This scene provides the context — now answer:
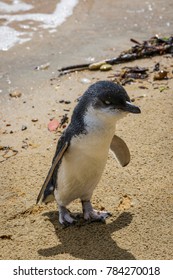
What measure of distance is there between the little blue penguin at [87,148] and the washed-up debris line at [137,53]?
2399 millimetres

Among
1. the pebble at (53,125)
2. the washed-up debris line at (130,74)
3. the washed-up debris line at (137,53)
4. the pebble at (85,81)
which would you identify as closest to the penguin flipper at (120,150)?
the pebble at (53,125)

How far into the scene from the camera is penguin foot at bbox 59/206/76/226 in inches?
136

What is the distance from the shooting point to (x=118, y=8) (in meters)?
8.02

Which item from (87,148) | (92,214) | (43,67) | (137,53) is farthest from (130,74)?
(87,148)

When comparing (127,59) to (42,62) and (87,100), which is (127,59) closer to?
(42,62)

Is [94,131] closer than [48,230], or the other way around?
[94,131]

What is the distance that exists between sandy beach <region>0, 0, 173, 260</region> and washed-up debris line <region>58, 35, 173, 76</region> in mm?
98

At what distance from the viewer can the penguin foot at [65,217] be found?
11.3 ft

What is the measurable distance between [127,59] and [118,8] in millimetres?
2256

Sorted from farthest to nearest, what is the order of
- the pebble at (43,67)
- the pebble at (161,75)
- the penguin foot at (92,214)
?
the pebble at (43,67), the pebble at (161,75), the penguin foot at (92,214)

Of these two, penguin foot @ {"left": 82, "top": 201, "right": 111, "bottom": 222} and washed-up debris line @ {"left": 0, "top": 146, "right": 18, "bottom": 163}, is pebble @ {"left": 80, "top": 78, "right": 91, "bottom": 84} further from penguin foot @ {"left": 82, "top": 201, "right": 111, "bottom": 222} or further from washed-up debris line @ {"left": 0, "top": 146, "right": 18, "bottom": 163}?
penguin foot @ {"left": 82, "top": 201, "right": 111, "bottom": 222}

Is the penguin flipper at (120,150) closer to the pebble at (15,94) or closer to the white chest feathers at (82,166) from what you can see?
the white chest feathers at (82,166)

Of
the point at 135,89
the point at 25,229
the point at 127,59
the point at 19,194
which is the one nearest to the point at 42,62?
the point at 127,59
